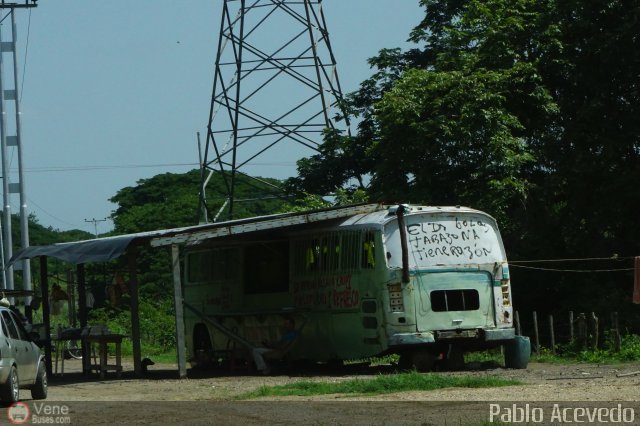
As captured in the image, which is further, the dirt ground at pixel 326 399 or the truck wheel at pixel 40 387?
the truck wheel at pixel 40 387

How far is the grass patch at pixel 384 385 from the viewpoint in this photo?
16.4 metres

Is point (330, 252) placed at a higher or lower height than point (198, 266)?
lower

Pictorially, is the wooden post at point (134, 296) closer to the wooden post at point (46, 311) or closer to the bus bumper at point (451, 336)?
the wooden post at point (46, 311)

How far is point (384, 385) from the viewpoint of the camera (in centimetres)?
1653

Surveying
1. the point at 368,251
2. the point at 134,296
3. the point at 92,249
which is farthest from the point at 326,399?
the point at 92,249

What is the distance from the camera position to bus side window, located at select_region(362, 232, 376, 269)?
67.5 feet

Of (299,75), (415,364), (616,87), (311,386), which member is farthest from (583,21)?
(311,386)

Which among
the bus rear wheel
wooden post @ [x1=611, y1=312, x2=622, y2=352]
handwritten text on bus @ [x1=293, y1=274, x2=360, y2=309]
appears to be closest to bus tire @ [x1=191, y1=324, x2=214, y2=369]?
handwritten text on bus @ [x1=293, y1=274, x2=360, y2=309]

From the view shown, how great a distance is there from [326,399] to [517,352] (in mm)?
6171

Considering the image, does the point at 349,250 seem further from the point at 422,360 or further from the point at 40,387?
the point at 40,387

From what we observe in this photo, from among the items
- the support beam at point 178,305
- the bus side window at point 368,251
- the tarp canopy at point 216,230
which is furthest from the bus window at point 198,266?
the bus side window at point 368,251

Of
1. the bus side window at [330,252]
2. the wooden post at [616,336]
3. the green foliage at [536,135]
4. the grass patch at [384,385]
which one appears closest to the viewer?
the grass patch at [384,385]

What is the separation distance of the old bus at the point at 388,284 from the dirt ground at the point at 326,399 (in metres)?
0.79

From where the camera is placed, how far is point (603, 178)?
2917cm
